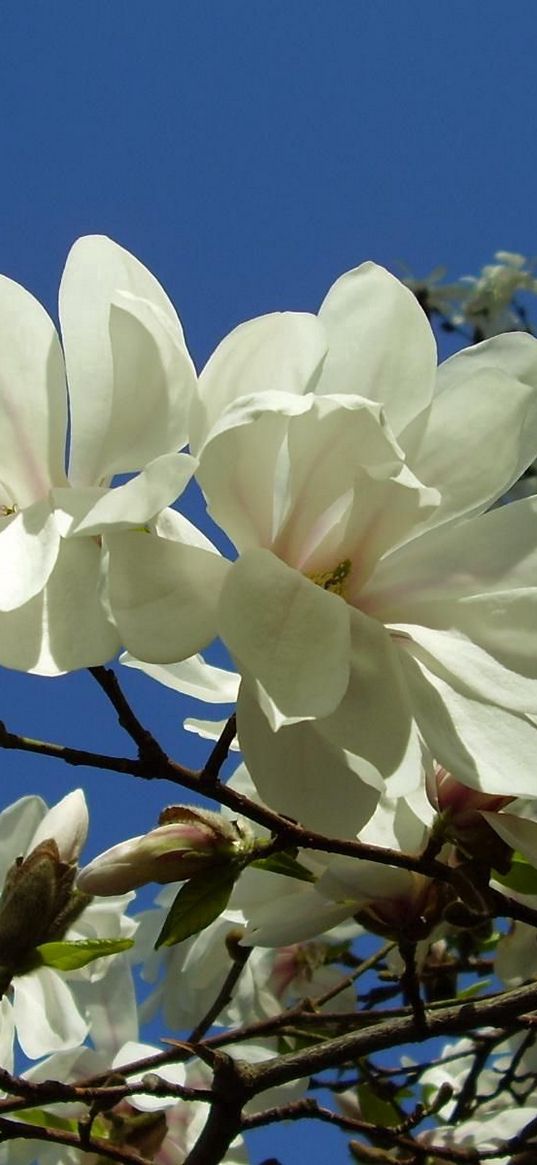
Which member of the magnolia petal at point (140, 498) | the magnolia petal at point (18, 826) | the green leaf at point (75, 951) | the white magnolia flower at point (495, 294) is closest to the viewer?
the magnolia petal at point (140, 498)

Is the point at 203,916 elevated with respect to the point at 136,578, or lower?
lower

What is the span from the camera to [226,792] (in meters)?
0.86

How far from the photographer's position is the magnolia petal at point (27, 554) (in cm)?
68

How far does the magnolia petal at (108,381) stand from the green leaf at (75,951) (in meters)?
0.37

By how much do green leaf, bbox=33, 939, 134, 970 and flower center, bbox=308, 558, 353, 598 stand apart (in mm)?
350

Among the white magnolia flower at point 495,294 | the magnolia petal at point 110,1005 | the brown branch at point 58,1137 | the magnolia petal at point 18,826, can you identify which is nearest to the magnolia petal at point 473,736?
the brown branch at point 58,1137

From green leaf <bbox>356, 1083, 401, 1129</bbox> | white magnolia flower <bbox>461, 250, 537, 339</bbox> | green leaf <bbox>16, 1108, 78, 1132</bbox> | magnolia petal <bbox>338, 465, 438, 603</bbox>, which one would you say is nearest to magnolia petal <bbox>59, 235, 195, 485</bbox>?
magnolia petal <bbox>338, 465, 438, 603</bbox>

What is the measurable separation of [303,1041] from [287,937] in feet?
1.98

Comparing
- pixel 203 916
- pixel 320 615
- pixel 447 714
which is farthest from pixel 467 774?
pixel 203 916

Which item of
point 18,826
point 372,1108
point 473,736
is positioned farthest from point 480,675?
point 372,1108

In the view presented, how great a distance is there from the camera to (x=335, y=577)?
2.49 ft

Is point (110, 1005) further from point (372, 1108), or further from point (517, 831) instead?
point (517, 831)

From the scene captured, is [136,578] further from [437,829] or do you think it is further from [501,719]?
[437,829]

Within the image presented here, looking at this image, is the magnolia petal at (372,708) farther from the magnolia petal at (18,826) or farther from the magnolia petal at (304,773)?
the magnolia petal at (18,826)
